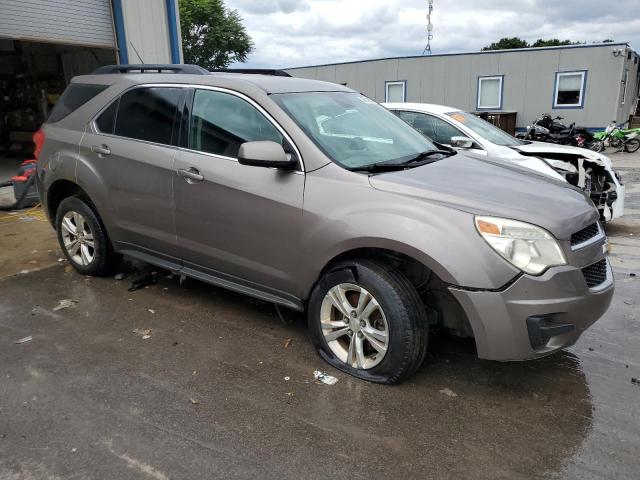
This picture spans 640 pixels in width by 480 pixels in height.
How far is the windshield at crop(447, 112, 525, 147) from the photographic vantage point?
276 inches

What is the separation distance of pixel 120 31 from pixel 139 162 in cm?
760

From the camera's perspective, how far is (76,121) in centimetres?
464

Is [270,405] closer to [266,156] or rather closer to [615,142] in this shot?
[266,156]

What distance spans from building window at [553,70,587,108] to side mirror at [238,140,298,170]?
18724mm

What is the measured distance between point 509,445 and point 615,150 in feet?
57.5

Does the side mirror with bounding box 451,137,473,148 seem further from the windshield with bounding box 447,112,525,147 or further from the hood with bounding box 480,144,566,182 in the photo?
the windshield with bounding box 447,112,525,147

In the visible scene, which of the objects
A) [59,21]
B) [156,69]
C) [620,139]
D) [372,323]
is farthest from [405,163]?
[620,139]

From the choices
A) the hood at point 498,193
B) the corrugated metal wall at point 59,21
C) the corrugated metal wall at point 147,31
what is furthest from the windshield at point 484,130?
the corrugated metal wall at point 59,21

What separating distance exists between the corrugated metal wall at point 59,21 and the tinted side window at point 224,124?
22.5 feet

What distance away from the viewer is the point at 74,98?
478 cm

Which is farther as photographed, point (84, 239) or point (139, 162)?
point (84, 239)

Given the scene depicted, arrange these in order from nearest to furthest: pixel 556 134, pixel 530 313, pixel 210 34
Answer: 1. pixel 530 313
2. pixel 556 134
3. pixel 210 34

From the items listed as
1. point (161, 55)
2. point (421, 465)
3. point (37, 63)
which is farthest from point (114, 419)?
point (37, 63)

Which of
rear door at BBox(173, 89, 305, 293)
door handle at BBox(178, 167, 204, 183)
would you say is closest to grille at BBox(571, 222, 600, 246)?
rear door at BBox(173, 89, 305, 293)
